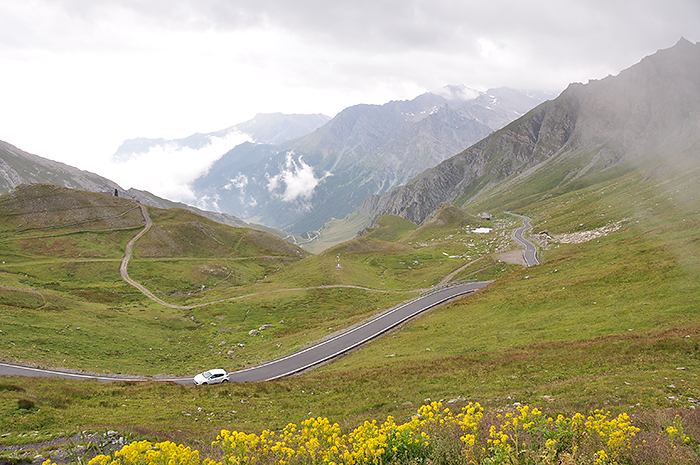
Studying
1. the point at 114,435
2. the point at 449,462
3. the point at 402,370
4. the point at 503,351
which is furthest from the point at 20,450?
the point at 503,351

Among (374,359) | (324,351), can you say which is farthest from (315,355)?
(374,359)

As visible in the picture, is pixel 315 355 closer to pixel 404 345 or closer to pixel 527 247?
pixel 404 345

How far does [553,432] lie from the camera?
8.06m

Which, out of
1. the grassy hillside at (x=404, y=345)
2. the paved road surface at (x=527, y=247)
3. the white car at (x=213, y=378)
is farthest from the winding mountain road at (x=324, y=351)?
the paved road surface at (x=527, y=247)

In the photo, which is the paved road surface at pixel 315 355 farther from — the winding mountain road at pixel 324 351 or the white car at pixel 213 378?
the white car at pixel 213 378

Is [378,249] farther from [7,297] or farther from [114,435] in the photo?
[114,435]

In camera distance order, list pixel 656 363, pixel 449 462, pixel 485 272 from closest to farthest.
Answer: pixel 449 462
pixel 656 363
pixel 485 272

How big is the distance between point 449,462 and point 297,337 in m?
48.9

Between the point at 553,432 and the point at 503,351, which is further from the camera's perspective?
the point at 503,351

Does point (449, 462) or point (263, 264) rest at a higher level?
point (263, 264)

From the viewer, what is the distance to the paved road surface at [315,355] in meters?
36.9

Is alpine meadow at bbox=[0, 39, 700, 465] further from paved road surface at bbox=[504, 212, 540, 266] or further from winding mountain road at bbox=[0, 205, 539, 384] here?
paved road surface at bbox=[504, 212, 540, 266]

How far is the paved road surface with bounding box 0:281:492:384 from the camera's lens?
36875mm

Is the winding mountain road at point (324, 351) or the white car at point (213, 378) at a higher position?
the white car at point (213, 378)
